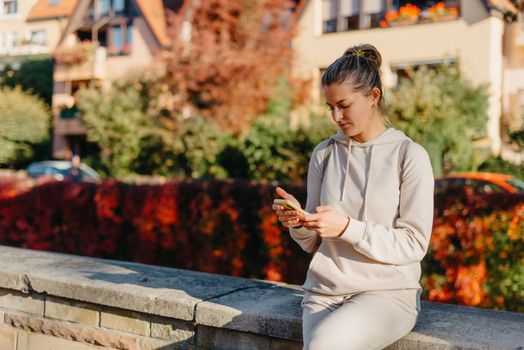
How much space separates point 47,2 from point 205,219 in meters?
33.4

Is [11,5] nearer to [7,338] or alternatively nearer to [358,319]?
[7,338]

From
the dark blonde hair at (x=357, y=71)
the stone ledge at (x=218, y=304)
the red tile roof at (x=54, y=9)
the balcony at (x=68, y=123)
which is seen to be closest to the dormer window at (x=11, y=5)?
the stone ledge at (x=218, y=304)

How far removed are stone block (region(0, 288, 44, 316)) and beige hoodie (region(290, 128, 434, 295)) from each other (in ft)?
6.21

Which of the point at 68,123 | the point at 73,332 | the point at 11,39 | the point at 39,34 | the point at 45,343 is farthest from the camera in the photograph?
the point at 39,34

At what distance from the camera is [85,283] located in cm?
376

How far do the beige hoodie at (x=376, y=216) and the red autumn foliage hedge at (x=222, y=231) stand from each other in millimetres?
Result: 3172

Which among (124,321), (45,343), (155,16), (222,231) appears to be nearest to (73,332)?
(45,343)

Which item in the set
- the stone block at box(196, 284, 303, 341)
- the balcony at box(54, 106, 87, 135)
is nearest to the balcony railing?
the balcony at box(54, 106, 87, 135)

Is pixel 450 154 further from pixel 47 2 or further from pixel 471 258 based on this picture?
pixel 47 2

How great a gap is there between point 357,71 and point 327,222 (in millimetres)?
671

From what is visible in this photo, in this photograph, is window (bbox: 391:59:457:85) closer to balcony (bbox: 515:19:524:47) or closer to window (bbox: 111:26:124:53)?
balcony (bbox: 515:19:524:47)

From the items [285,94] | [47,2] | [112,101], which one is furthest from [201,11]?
[47,2]

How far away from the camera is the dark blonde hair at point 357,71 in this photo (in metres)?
2.80

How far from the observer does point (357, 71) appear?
2.81m
